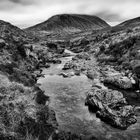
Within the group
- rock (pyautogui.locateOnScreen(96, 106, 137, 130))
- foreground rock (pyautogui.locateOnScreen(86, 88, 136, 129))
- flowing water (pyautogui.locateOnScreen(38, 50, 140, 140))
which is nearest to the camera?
flowing water (pyautogui.locateOnScreen(38, 50, 140, 140))

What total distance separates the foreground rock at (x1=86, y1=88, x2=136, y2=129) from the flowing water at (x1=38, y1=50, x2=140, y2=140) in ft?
3.01

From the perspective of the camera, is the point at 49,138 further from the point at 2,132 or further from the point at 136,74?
the point at 136,74

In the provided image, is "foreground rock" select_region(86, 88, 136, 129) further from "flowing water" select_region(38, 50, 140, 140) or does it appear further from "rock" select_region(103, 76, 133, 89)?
"rock" select_region(103, 76, 133, 89)

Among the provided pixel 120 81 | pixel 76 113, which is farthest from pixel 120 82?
pixel 76 113

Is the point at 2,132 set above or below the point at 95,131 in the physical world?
above

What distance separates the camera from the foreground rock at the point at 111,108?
102 ft

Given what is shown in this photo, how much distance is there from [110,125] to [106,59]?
172 feet

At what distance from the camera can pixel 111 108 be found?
34531 mm

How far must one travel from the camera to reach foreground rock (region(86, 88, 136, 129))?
31.1 metres

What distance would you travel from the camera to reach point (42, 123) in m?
27.7

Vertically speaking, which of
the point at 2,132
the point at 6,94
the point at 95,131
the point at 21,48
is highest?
the point at 21,48

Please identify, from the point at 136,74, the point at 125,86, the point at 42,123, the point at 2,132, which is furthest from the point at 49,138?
the point at 136,74

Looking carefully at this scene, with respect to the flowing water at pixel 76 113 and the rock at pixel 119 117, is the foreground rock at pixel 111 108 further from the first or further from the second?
the flowing water at pixel 76 113

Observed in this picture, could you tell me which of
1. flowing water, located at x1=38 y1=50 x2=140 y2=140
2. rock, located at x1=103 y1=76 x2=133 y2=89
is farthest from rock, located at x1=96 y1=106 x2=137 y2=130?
rock, located at x1=103 y1=76 x2=133 y2=89
